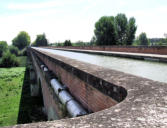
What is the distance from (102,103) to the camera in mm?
2191

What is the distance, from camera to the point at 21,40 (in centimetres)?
8125

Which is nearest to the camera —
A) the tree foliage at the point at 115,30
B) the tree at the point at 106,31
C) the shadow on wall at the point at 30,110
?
the shadow on wall at the point at 30,110

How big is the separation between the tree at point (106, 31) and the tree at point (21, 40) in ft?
189

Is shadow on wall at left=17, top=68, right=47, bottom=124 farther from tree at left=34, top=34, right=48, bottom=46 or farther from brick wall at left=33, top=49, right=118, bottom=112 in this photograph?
tree at left=34, top=34, right=48, bottom=46

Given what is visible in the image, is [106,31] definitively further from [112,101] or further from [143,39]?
[143,39]

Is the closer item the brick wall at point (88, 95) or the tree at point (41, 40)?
the brick wall at point (88, 95)

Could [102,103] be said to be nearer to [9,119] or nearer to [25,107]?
[9,119]

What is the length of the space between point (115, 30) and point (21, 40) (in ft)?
204

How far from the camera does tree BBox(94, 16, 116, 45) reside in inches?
1305

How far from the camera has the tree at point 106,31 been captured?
109ft

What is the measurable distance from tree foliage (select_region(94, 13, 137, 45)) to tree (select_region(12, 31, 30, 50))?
186 ft

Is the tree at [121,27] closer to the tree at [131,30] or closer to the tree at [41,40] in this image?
the tree at [131,30]

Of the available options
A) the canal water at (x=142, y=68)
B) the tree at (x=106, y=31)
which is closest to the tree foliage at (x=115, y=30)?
the tree at (x=106, y=31)

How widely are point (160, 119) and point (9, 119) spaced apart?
37.4 ft
